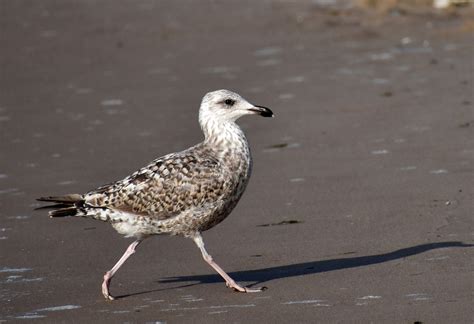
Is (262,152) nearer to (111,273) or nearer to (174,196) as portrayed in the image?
(174,196)

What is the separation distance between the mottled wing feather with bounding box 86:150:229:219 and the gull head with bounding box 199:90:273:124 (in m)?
0.44

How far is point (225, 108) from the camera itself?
8.82m

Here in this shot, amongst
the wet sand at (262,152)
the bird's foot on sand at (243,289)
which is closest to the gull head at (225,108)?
the wet sand at (262,152)

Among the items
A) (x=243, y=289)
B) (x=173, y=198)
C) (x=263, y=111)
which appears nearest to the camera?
(x=243, y=289)

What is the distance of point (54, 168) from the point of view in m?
12.0

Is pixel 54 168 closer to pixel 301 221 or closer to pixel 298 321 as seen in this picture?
pixel 301 221

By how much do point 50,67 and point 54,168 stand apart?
206 inches

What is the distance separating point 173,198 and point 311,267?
1088 millimetres

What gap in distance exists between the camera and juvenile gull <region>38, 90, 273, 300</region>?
8.31 metres

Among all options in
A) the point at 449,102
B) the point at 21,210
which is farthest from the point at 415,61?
the point at 21,210

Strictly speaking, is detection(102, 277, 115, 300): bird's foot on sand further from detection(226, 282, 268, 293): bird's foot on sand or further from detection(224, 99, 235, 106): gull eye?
detection(224, 99, 235, 106): gull eye

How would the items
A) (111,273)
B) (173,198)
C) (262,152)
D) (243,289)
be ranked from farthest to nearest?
1. (262,152)
2. (173,198)
3. (111,273)
4. (243,289)

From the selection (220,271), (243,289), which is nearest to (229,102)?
(220,271)

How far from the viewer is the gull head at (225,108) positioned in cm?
879
